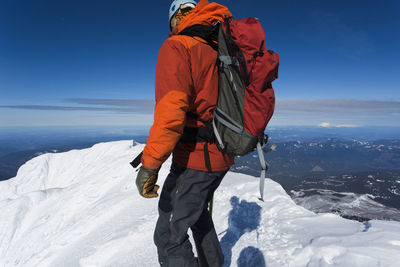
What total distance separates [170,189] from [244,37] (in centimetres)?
201

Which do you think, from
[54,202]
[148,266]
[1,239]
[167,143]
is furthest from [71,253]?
[1,239]

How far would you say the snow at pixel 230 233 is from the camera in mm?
3010

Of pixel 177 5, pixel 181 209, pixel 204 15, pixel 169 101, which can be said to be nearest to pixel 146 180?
pixel 181 209

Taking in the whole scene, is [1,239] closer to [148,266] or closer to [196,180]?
[148,266]

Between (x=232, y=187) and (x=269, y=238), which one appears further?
(x=232, y=187)

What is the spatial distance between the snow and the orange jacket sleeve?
2896mm

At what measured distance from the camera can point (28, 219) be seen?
12.3m

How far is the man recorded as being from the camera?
6.21 ft

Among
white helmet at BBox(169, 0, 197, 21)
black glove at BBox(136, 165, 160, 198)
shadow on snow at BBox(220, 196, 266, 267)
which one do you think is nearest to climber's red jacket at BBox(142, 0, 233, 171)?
black glove at BBox(136, 165, 160, 198)

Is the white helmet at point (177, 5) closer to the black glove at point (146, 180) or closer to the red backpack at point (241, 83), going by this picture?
the red backpack at point (241, 83)

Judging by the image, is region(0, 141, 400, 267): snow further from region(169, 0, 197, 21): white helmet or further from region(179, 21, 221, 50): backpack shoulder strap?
region(169, 0, 197, 21): white helmet

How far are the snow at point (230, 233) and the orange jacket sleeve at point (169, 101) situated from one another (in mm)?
2896

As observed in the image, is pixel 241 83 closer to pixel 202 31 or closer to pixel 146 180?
pixel 202 31

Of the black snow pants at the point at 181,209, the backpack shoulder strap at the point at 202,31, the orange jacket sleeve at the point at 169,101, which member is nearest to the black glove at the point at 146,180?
the orange jacket sleeve at the point at 169,101
